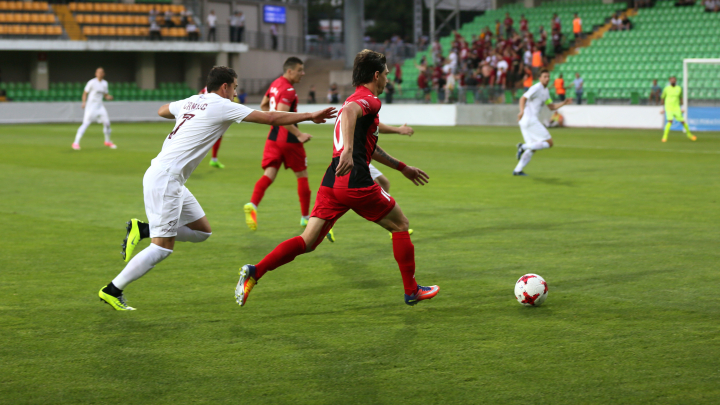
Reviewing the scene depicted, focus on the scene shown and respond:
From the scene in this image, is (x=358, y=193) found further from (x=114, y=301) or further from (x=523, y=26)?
(x=523, y=26)

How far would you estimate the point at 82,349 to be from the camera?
16.1ft

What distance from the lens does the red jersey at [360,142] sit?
5535 millimetres

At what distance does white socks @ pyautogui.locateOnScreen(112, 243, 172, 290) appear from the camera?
5617 millimetres

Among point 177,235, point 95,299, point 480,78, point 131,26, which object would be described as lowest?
point 95,299

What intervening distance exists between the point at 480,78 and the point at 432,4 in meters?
9.40

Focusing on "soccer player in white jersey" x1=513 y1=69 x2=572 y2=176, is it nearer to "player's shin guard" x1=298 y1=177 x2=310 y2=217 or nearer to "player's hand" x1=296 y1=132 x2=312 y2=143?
"player's shin guard" x1=298 y1=177 x2=310 y2=217

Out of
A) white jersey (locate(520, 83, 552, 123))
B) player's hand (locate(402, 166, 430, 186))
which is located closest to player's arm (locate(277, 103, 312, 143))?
player's hand (locate(402, 166, 430, 186))

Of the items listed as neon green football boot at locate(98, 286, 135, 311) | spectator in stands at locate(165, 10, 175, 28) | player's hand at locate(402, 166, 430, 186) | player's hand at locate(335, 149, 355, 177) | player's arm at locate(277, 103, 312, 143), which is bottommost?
neon green football boot at locate(98, 286, 135, 311)

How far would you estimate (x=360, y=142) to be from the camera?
5688 mm

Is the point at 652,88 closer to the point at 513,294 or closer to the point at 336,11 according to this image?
the point at 513,294

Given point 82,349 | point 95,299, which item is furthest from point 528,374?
point 95,299

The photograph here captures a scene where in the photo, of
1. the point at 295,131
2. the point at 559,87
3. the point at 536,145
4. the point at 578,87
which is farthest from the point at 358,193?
the point at 578,87

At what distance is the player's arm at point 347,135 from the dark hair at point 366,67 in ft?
1.11

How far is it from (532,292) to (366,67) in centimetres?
212
